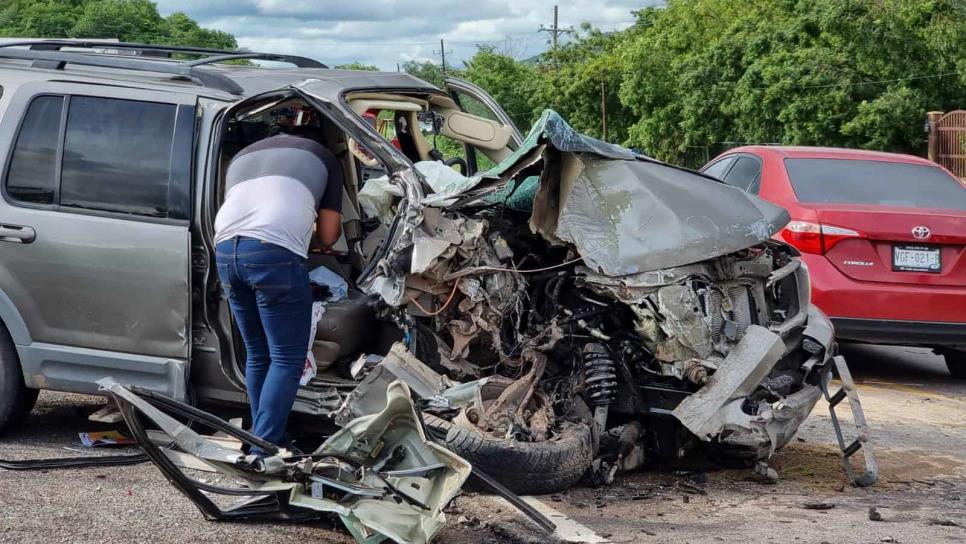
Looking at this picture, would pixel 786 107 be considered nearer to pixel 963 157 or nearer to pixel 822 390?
pixel 963 157

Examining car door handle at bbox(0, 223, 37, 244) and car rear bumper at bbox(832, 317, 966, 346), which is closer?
car door handle at bbox(0, 223, 37, 244)

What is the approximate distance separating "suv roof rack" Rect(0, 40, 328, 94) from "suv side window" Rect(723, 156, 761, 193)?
3.75 m

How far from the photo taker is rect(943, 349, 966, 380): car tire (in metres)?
9.06

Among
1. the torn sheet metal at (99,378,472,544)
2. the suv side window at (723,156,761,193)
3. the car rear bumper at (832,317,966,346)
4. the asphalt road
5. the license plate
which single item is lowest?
the asphalt road

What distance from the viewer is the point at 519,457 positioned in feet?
16.9

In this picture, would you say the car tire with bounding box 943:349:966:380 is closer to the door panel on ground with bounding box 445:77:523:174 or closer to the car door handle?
the door panel on ground with bounding box 445:77:523:174

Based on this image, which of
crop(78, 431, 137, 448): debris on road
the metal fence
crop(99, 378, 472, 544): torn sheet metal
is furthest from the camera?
the metal fence

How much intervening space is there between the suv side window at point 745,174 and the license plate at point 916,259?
1272 mm

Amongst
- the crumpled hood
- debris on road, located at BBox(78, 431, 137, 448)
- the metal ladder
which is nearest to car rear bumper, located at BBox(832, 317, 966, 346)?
the metal ladder

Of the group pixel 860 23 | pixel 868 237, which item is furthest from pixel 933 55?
pixel 868 237

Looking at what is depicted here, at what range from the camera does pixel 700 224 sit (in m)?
5.61

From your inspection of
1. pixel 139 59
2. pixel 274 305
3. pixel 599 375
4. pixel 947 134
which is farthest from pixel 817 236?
pixel 947 134

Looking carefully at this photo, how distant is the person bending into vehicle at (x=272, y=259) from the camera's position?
491 cm

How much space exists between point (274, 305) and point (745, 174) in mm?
5491
